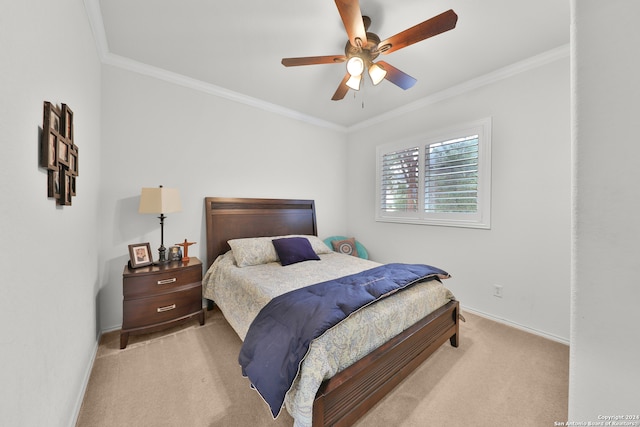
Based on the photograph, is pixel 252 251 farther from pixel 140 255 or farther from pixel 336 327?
pixel 336 327

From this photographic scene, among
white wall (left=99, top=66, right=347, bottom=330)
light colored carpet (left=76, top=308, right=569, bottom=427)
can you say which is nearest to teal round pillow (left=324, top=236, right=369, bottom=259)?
white wall (left=99, top=66, right=347, bottom=330)

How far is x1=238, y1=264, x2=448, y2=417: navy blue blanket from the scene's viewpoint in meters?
1.30

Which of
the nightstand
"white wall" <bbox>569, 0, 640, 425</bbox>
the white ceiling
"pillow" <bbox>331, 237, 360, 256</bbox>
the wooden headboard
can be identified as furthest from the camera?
"pillow" <bbox>331, 237, 360, 256</bbox>

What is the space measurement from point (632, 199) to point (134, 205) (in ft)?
10.5

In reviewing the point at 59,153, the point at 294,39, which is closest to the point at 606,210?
the point at 59,153

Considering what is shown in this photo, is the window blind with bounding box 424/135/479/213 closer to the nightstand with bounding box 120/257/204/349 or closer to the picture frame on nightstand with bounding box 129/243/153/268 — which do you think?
the nightstand with bounding box 120/257/204/349

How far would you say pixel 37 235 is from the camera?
1053 millimetres

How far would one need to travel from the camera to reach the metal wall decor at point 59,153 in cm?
111

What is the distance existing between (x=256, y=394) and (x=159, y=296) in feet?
4.21

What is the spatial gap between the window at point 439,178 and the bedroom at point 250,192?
137mm

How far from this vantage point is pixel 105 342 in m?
2.26

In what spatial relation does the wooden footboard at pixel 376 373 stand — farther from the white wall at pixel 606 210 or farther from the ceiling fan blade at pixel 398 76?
the ceiling fan blade at pixel 398 76

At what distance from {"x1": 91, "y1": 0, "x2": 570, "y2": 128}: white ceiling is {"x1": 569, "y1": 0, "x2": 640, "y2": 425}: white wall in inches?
78.1

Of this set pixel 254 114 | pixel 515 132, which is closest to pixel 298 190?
pixel 254 114
